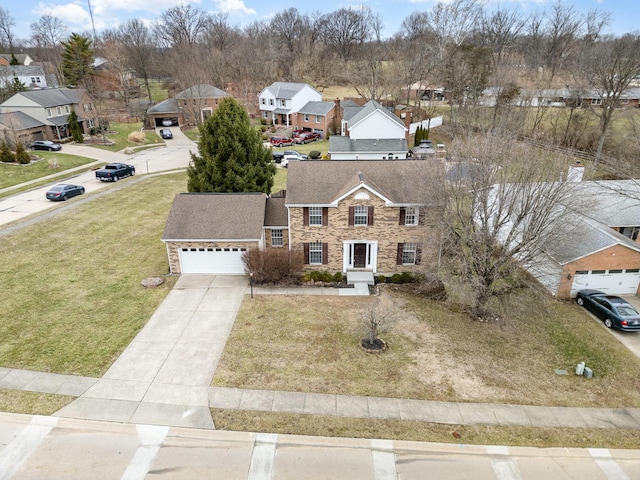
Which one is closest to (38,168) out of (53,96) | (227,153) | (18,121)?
(18,121)

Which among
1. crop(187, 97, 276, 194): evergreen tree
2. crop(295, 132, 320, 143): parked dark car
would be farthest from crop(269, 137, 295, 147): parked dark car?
crop(187, 97, 276, 194): evergreen tree

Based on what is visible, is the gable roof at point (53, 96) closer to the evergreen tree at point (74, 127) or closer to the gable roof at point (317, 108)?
the evergreen tree at point (74, 127)

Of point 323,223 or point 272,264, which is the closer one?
point 272,264

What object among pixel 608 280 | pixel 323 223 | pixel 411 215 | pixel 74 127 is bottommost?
pixel 608 280

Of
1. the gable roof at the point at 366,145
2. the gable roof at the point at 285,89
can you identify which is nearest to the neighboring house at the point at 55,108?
the gable roof at the point at 285,89

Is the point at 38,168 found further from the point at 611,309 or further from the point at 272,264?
the point at 611,309

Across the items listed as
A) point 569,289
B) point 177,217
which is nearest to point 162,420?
point 177,217
